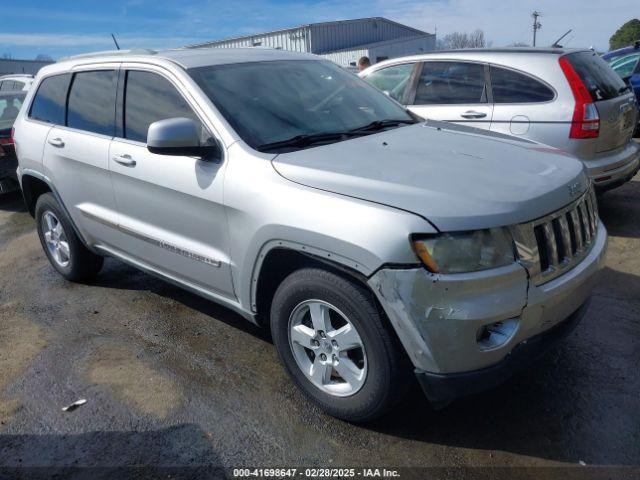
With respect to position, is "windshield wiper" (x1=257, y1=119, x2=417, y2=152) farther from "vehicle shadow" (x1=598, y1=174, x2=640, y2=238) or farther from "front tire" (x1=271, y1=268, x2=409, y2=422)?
"vehicle shadow" (x1=598, y1=174, x2=640, y2=238)

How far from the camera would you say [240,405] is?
3.06 metres

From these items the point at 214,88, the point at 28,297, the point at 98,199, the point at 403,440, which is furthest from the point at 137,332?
the point at 403,440

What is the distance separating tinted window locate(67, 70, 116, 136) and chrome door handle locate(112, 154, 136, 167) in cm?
27

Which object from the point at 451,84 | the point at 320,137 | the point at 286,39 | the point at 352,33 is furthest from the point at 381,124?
the point at 352,33

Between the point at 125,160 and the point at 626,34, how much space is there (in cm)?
4238

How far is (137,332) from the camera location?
4012 millimetres

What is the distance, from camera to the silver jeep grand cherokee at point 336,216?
91.7 inches

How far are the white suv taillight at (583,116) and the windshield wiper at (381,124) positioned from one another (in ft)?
6.65

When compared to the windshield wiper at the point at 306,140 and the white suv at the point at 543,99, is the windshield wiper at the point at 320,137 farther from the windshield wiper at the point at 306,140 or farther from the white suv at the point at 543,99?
the white suv at the point at 543,99

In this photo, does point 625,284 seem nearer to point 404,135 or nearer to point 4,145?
point 404,135

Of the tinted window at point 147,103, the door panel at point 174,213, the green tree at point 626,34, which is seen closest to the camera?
the door panel at point 174,213

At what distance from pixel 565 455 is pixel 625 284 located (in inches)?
86.0

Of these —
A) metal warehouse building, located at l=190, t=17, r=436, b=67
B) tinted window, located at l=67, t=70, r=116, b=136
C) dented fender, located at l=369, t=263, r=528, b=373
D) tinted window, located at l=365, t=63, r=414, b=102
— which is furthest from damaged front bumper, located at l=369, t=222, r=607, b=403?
metal warehouse building, located at l=190, t=17, r=436, b=67

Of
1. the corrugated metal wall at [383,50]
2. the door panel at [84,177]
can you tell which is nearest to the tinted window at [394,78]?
the door panel at [84,177]
